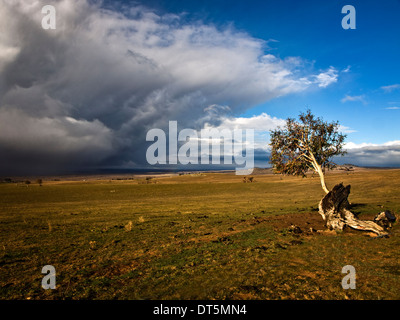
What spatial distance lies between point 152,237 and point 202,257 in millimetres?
5922

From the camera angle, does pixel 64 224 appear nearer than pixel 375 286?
No

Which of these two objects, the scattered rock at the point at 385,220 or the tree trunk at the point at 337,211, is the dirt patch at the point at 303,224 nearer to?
the tree trunk at the point at 337,211

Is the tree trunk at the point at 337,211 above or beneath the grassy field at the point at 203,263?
above

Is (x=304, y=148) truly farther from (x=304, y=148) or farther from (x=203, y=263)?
(x=203, y=263)

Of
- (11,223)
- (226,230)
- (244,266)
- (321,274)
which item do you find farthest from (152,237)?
(11,223)

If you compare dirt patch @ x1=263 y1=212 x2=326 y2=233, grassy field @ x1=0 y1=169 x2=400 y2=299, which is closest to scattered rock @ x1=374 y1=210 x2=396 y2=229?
grassy field @ x1=0 y1=169 x2=400 y2=299

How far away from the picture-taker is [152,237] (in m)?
15.4

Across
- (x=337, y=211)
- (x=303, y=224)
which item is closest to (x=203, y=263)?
(x=303, y=224)

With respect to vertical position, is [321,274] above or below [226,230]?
above

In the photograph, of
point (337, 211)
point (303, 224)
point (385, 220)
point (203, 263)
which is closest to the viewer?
point (203, 263)

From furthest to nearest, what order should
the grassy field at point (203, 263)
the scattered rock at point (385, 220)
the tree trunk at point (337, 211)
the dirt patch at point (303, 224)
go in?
the dirt patch at point (303, 224) → the tree trunk at point (337, 211) → the scattered rock at point (385, 220) → the grassy field at point (203, 263)

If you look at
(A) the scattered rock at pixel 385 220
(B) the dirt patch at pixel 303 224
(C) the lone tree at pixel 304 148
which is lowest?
(B) the dirt patch at pixel 303 224

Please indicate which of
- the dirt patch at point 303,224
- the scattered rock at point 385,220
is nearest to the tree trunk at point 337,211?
the dirt patch at point 303,224
